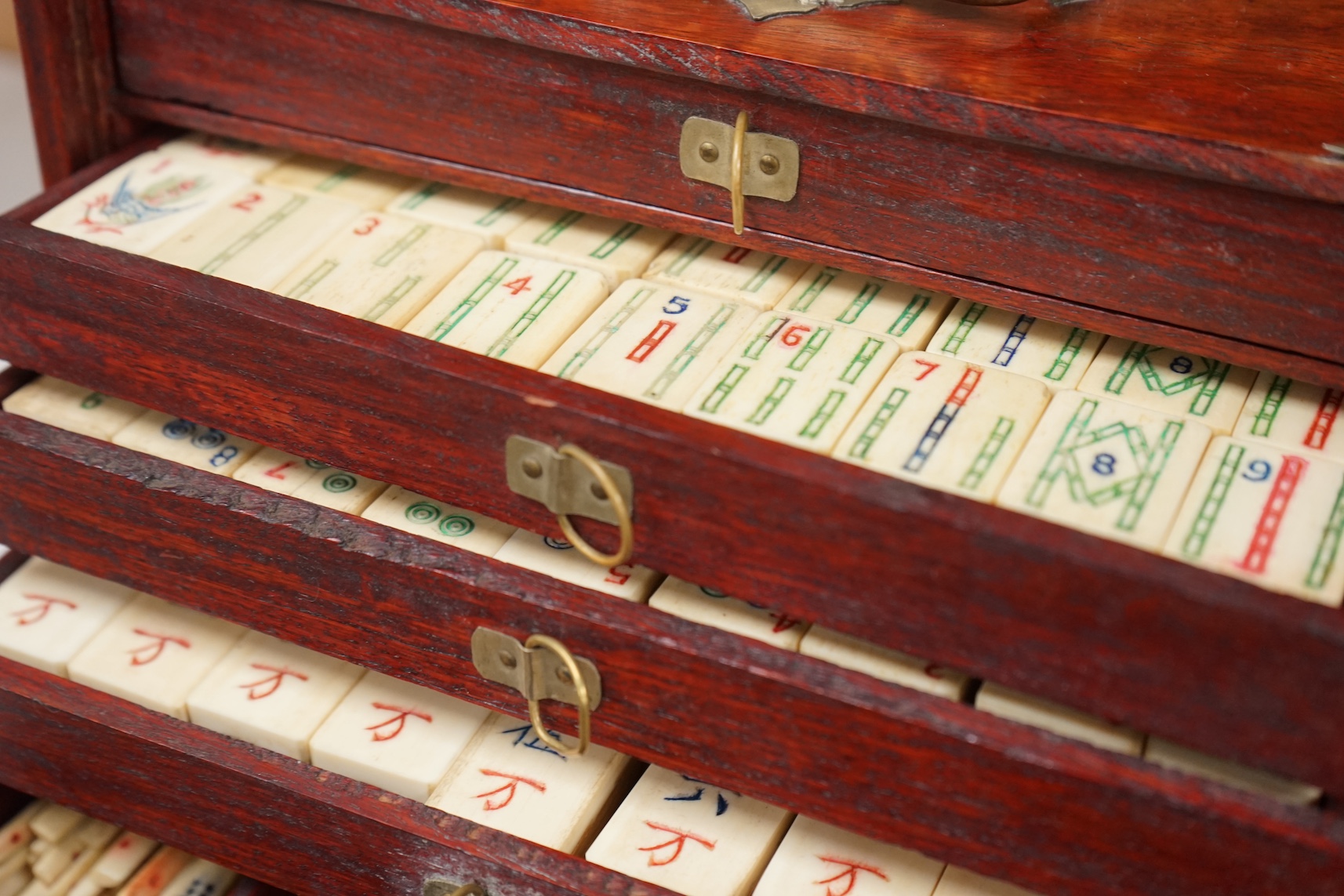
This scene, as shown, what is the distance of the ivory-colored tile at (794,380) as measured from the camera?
3.41ft

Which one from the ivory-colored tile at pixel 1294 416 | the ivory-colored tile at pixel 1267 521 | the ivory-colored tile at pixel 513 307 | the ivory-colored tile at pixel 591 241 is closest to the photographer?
the ivory-colored tile at pixel 1267 521

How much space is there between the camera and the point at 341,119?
1.29 m

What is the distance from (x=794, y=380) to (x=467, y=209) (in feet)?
1.39

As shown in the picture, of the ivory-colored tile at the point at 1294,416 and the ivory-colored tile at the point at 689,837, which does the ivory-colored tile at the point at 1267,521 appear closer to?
the ivory-colored tile at the point at 1294,416

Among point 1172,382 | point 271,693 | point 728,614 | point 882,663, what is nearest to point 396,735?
point 271,693

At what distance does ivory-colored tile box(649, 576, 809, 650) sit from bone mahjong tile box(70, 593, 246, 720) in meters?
0.47

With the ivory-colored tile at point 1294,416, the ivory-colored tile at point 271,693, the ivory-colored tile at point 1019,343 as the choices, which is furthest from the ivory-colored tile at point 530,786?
the ivory-colored tile at point 1294,416

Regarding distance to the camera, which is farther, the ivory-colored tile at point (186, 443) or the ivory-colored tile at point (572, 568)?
the ivory-colored tile at point (186, 443)

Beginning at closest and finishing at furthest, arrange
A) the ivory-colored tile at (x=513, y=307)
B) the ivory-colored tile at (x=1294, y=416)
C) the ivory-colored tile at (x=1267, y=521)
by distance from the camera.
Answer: the ivory-colored tile at (x=1267, y=521) < the ivory-colored tile at (x=1294, y=416) < the ivory-colored tile at (x=513, y=307)

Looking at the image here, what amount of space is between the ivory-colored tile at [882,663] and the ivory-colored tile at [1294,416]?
29cm

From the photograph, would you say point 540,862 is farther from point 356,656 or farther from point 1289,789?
point 1289,789

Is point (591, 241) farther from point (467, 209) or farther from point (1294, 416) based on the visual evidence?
point (1294, 416)

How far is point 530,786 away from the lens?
1.17m

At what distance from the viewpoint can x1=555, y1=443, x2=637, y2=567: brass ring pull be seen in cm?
97
